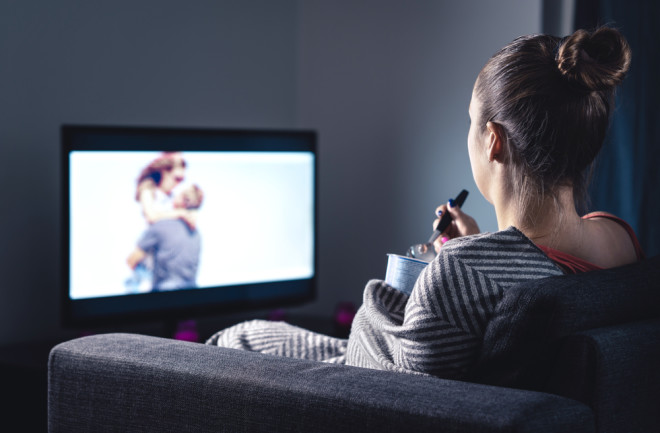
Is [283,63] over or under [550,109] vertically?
over

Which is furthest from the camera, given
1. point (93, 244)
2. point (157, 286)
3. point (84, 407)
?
point (157, 286)

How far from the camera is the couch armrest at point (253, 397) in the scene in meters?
1.00

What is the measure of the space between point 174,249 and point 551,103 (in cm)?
152

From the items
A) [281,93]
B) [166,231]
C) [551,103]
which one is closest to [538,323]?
[551,103]

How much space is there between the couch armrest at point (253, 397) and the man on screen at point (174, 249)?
3.48ft

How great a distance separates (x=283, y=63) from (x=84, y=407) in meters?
2.33

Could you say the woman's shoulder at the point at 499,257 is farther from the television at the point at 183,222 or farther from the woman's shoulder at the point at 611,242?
the television at the point at 183,222

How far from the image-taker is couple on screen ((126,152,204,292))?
8.00ft

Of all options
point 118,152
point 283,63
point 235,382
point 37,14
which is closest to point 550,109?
point 235,382

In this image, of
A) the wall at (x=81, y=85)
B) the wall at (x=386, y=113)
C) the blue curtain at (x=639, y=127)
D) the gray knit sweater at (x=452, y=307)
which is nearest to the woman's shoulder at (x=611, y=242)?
the gray knit sweater at (x=452, y=307)

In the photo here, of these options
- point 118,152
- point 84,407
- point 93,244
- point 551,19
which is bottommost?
point 84,407

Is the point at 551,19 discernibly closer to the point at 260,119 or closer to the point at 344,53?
the point at 344,53

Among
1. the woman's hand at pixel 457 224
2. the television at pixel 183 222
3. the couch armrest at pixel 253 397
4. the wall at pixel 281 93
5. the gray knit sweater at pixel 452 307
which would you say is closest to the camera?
the couch armrest at pixel 253 397

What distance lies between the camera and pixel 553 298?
1082 millimetres
